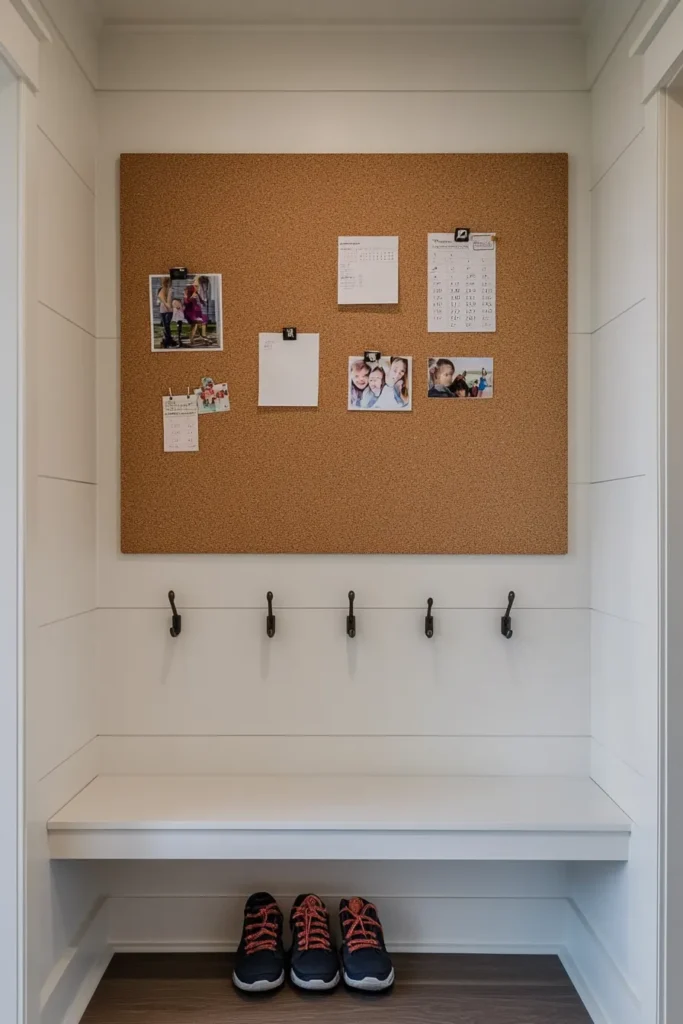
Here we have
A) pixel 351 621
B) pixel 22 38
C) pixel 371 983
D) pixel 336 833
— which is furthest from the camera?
pixel 351 621

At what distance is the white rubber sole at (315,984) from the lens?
Answer: 1.80m

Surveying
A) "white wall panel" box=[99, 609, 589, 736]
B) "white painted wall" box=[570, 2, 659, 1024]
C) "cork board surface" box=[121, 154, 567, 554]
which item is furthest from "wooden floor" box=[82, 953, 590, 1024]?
"cork board surface" box=[121, 154, 567, 554]

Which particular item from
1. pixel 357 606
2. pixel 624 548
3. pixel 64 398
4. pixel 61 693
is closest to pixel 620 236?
pixel 624 548

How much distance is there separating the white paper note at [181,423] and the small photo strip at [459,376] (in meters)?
0.61

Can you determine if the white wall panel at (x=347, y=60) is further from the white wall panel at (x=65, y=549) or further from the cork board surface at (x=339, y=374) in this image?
the white wall panel at (x=65, y=549)

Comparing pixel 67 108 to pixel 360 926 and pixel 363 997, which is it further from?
pixel 363 997

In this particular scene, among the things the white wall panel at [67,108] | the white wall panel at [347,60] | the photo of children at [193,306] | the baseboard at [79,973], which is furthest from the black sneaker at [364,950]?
the white wall panel at [347,60]

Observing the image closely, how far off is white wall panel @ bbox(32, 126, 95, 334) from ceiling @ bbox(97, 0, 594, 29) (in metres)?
0.46

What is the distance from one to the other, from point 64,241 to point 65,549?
71 centimetres

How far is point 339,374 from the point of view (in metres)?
1.96

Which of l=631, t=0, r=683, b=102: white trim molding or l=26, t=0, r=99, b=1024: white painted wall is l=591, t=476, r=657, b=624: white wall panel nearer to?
l=631, t=0, r=683, b=102: white trim molding

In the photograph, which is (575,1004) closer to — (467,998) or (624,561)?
(467,998)

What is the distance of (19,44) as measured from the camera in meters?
1.45

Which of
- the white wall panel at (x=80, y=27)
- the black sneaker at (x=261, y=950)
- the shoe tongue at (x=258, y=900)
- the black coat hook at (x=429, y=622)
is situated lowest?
the black sneaker at (x=261, y=950)
